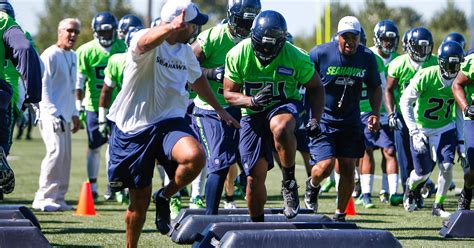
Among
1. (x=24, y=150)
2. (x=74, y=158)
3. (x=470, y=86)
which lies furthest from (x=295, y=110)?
(x=24, y=150)

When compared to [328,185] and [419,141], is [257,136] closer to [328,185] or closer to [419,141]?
[419,141]

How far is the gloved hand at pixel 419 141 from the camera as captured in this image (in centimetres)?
1191

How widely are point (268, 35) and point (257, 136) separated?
881mm

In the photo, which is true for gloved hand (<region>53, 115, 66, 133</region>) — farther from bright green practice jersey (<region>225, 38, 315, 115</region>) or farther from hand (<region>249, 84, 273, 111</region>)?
hand (<region>249, 84, 273, 111</region>)

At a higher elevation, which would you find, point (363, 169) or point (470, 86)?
point (470, 86)

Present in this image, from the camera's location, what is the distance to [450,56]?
438 inches

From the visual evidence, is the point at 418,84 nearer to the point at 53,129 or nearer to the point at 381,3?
the point at 53,129

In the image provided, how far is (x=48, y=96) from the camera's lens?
41.8 feet

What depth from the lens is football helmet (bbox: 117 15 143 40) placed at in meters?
14.4

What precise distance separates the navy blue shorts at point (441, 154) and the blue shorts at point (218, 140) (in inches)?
124

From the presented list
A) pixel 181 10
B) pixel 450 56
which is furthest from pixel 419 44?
pixel 181 10

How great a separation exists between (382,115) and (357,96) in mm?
3468

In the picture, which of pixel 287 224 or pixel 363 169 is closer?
pixel 287 224

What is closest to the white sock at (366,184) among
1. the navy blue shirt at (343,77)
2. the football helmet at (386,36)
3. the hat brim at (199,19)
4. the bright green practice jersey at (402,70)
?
the bright green practice jersey at (402,70)
